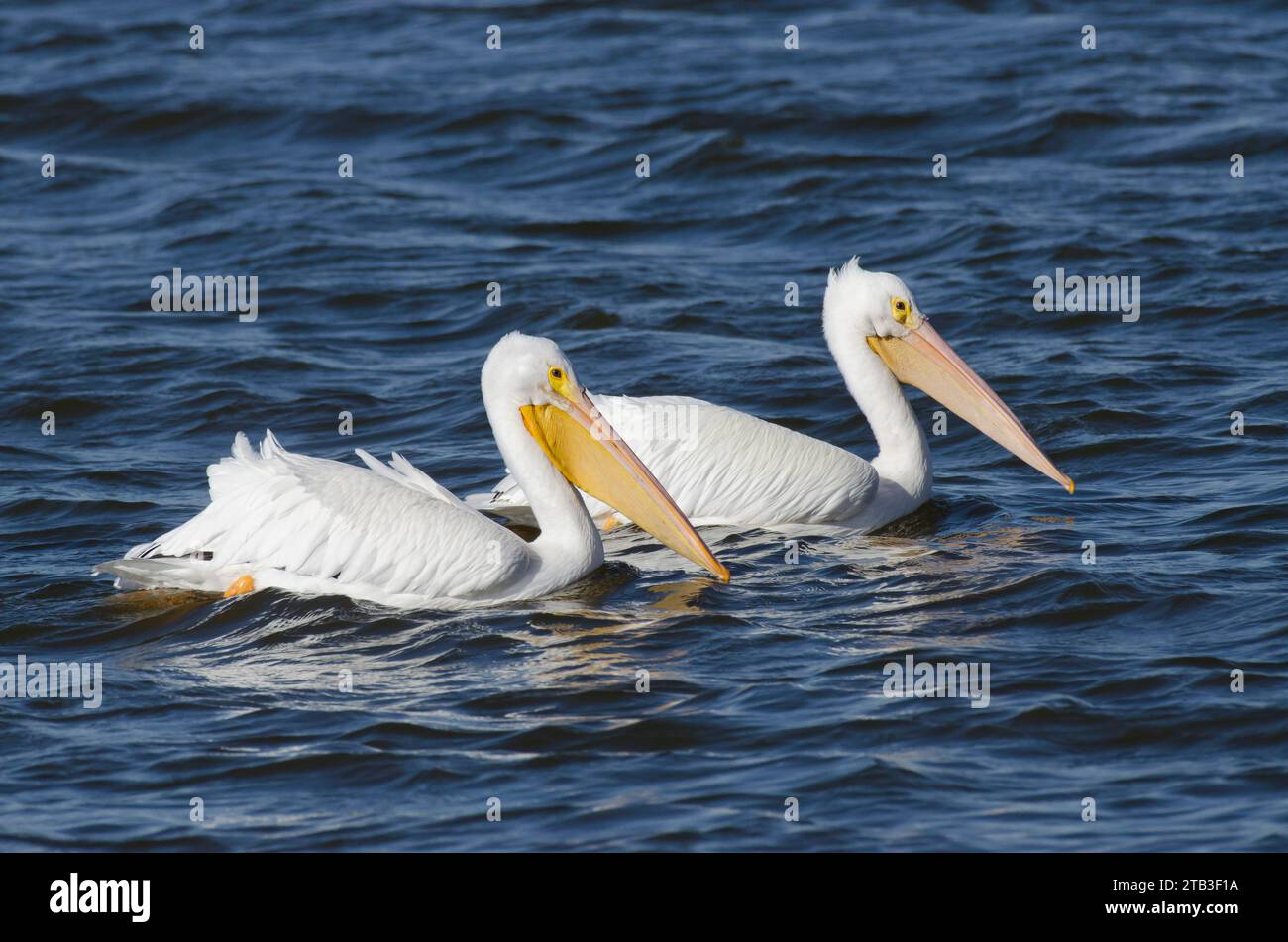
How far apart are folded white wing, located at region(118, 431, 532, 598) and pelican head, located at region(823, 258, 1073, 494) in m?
2.22

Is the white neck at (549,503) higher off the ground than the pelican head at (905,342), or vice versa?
the pelican head at (905,342)

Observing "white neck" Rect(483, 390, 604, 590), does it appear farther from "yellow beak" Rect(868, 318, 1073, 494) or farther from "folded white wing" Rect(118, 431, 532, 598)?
"yellow beak" Rect(868, 318, 1073, 494)

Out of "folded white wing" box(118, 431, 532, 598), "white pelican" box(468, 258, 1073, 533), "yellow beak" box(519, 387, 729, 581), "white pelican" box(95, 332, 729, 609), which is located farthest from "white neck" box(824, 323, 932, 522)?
"folded white wing" box(118, 431, 532, 598)

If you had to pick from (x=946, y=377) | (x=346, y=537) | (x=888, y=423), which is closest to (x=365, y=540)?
(x=346, y=537)

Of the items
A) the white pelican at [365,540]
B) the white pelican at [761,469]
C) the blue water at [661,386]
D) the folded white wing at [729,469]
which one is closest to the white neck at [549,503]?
the white pelican at [365,540]

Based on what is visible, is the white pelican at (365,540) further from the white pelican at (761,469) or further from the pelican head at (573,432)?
the white pelican at (761,469)

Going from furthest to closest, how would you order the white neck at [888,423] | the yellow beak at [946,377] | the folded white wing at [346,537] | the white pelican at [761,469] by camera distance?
the yellow beak at [946,377] < the white neck at [888,423] < the white pelican at [761,469] < the folded white wing at [346,537]

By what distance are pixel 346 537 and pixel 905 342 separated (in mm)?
2772

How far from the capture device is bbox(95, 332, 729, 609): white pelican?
669 centimetres

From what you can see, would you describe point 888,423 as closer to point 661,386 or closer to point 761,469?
point 761,469

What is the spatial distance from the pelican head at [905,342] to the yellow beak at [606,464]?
5.39 feet

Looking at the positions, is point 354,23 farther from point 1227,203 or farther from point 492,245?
point 1227,203

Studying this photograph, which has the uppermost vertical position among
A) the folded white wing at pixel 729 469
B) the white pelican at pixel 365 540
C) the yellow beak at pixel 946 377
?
the yellow beak at pixel 946 377

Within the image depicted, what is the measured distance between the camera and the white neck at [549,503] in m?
6.94
